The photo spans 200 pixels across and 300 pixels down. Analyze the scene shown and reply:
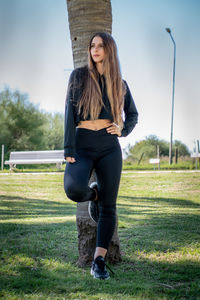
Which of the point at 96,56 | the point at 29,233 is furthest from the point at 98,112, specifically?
the point at 29,233

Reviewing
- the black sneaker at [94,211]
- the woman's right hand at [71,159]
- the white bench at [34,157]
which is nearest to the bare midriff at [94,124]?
the woman's right hand at [71,159]

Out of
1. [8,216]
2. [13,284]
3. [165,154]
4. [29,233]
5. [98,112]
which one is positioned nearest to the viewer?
[13,284]

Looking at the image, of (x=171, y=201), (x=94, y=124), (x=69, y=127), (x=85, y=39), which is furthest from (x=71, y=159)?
(x=171, y=201)

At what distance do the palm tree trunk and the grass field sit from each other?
0.18m

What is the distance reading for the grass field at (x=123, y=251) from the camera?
2957 millimetres

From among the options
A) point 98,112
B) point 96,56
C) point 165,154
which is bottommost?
point 165,154

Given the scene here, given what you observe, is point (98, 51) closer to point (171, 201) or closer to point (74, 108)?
point (74, 108)

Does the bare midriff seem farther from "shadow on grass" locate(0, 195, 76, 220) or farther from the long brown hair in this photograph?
"shadow on grass" locate(0, 195, 76, 220)

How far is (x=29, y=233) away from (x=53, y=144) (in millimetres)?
25877

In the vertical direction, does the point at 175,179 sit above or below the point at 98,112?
below

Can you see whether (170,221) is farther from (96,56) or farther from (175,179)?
(175,179)

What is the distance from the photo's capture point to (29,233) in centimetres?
512

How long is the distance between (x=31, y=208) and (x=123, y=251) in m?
4.46

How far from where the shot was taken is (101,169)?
3.31 m
